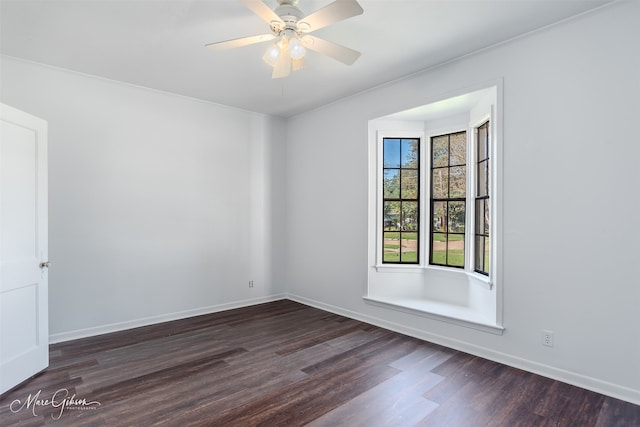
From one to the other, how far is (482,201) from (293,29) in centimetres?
274

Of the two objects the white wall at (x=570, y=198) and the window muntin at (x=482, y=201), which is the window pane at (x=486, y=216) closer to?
the window muntin at (x=482, y=201)

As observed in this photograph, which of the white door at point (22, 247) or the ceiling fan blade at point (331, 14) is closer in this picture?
the ceiling fan blade at point (331, 14)

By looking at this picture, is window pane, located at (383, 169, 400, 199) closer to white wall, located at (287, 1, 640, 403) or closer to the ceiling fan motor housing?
white wall, located at (287, 1, 640, 403)

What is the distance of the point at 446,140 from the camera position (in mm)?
4418

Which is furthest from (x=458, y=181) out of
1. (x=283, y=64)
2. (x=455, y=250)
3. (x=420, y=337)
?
(x=283, y=64)

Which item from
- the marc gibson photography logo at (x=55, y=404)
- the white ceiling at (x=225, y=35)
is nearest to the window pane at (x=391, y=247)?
the white ceiling at (x=225, y=35)

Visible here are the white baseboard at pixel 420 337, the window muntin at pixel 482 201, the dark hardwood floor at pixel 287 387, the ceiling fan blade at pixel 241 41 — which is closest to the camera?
the dark hardwood floor at pixel 287 387

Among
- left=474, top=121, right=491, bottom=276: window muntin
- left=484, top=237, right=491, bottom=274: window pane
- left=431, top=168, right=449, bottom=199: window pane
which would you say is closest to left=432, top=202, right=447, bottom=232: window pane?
left=431, top=168, right=449, bottom=199: window pane

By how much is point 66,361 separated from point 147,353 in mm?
668

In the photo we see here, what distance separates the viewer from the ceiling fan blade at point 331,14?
2.08m

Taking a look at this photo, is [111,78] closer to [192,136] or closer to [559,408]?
[192,136]

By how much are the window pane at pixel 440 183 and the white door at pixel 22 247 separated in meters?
4.19

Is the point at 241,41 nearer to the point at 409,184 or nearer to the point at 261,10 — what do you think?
the point at 261,10

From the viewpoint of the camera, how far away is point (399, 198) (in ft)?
15.2
